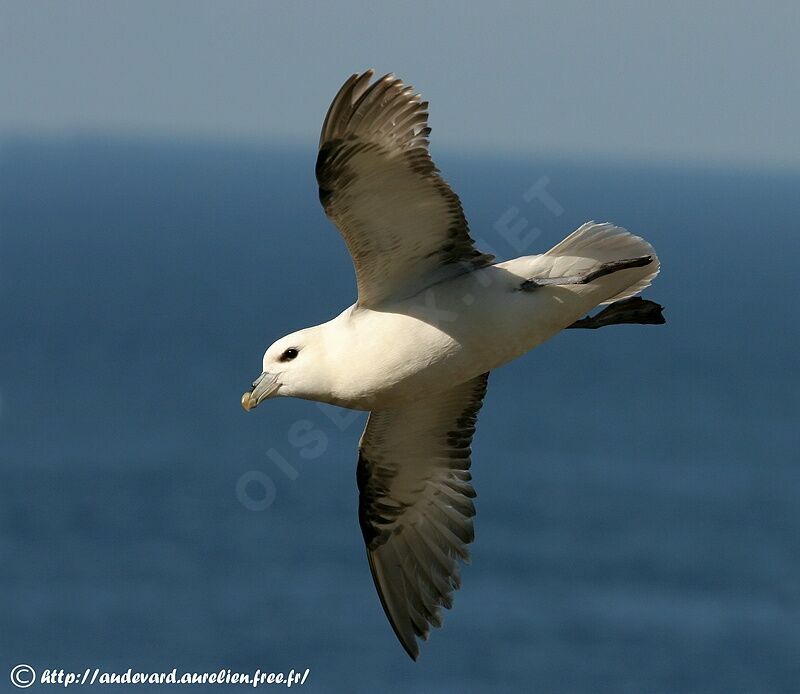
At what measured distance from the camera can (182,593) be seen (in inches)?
1634

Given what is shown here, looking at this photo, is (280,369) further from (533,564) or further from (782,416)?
(782,416)

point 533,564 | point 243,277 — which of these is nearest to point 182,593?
point 533,564

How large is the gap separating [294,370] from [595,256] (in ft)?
5.35

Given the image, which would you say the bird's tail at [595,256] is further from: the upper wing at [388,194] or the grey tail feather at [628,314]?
the grey tail feather at [628,314]

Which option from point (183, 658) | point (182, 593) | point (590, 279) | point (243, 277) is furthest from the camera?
point (243, 277)

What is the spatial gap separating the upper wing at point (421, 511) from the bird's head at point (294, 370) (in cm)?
98

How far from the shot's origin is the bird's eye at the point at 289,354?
784 centimetres

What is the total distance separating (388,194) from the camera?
24.3ft

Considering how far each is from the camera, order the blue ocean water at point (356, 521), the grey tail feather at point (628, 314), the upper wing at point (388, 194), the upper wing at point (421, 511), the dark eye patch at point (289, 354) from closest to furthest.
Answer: the upper wing at point (388, 194)
the dark eye patch at point (289, 354)
the grey tail feather at point (628, 314)
the upper wing at point (421, 511)
the blue ocean water at point (356, 521)

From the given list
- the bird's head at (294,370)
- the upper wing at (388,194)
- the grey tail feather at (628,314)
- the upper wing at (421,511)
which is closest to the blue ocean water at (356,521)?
the upper wing at (421,511)

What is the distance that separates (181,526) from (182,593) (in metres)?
4.72

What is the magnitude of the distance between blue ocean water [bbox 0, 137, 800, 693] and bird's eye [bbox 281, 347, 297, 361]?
1.25 metres

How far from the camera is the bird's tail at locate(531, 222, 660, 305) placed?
7.75 meters

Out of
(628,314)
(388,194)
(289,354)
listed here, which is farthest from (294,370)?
(628,314)
